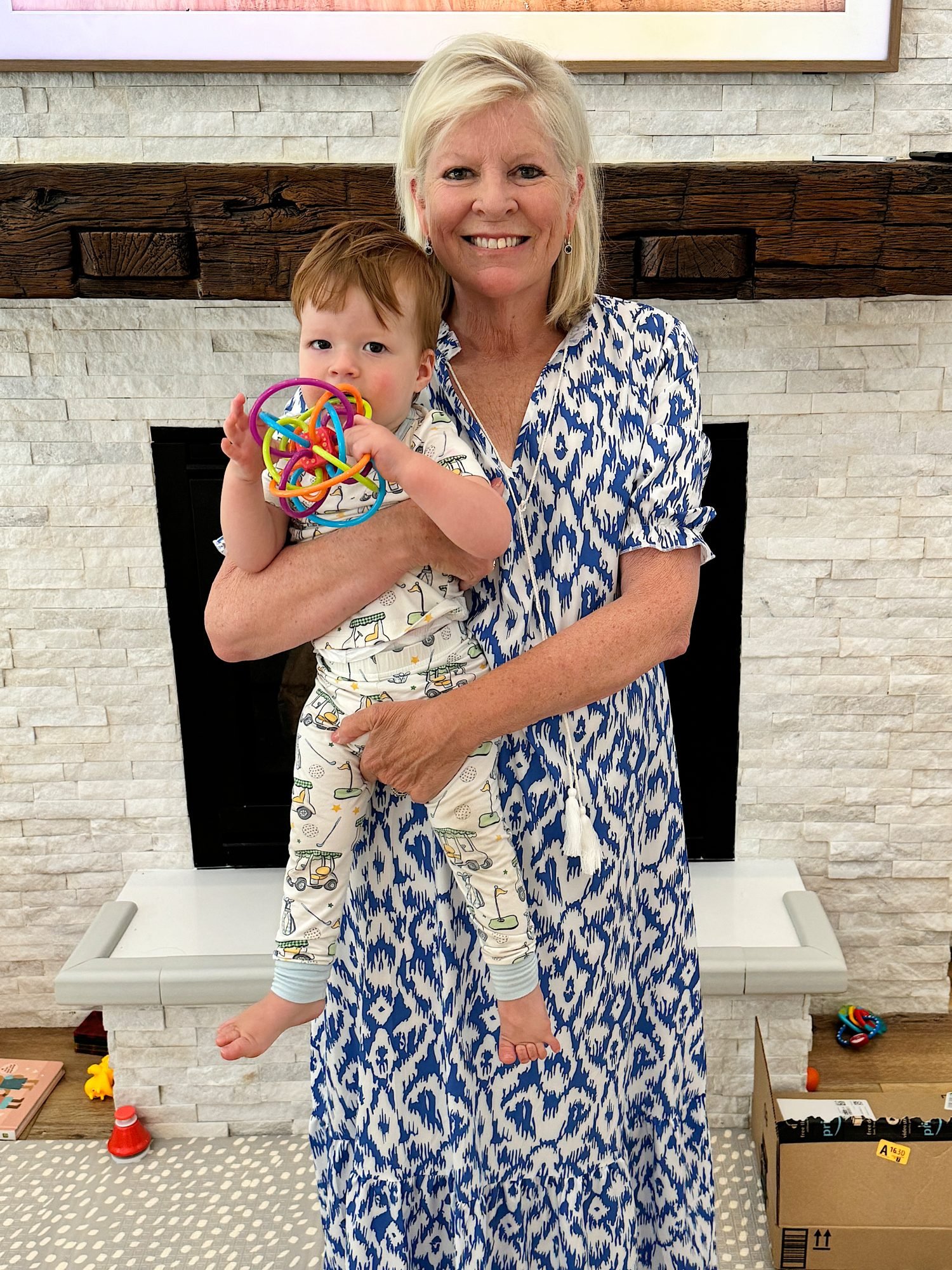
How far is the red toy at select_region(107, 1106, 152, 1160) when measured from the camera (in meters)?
2.20

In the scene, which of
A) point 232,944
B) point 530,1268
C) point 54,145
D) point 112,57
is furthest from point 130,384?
point 530,1268

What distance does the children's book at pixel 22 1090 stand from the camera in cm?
228

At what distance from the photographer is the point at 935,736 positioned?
7.77 ft

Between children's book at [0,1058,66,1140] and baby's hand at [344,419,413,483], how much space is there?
1884 millimetres

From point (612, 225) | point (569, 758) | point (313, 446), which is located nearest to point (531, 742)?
point (569, 758)

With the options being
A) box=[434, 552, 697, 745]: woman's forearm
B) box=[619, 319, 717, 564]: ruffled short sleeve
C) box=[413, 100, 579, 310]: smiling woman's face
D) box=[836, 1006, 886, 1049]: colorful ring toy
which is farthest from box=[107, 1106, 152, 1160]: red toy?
box=[413, 100, 579, 310]: smiling woman's face

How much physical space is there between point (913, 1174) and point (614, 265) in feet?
5.17

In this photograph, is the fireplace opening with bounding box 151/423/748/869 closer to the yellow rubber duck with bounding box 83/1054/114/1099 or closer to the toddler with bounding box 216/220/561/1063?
the yellow rubber duck with bounding box 83/1054/114/1099

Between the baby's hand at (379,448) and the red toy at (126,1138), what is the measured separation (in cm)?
172

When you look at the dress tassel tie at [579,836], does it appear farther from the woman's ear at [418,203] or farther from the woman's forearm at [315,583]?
the woman's ear at [418,203]

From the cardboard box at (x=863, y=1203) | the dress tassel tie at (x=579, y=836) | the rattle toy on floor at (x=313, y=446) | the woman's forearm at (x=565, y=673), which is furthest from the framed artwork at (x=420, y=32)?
the cardboard box at (x=863, y=1203)

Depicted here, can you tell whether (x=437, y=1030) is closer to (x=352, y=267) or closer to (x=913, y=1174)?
(x=352, y=267)

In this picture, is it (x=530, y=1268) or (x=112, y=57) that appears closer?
(x=530, y=1268)

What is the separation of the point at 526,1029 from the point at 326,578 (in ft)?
1.65
